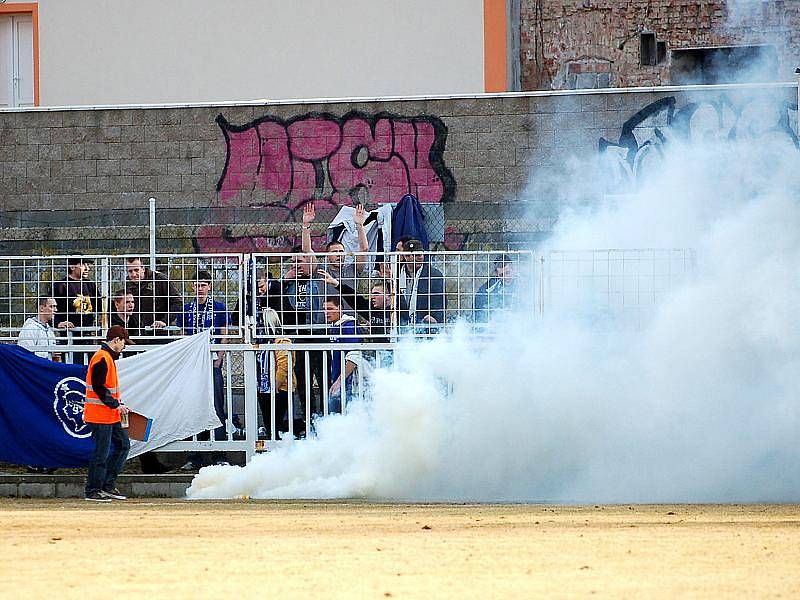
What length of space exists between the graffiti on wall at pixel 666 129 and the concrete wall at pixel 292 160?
0.02 meters

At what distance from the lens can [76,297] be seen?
44.4 ft

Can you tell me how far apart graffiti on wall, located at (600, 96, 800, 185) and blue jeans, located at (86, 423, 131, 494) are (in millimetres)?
8181

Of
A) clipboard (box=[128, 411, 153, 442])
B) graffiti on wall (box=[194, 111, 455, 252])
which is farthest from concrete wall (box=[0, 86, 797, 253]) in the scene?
clipboard (box=[128, 411, 153, 442])

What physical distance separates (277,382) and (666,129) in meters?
7.64

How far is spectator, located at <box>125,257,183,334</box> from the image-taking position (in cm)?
1329

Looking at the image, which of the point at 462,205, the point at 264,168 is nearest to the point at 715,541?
the point at 462,205

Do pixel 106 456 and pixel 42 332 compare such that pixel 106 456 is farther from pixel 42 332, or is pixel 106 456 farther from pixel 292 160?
pixel 292 160

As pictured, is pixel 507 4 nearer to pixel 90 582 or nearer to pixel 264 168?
pixel 264 168

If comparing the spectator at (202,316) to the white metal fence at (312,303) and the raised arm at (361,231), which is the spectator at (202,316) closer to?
the white metal fence at (312,303)

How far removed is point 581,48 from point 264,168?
796 cm

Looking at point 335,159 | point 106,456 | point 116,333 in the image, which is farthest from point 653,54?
point 106,456

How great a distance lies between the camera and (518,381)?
12281mm

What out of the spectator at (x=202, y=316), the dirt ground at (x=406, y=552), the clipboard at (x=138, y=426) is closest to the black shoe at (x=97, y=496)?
the clipboard at (x=138, y=426)

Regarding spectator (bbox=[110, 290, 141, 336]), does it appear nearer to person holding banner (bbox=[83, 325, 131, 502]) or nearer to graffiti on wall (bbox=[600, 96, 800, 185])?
person holding banner (bbox=[83, 325, 131, 502])
